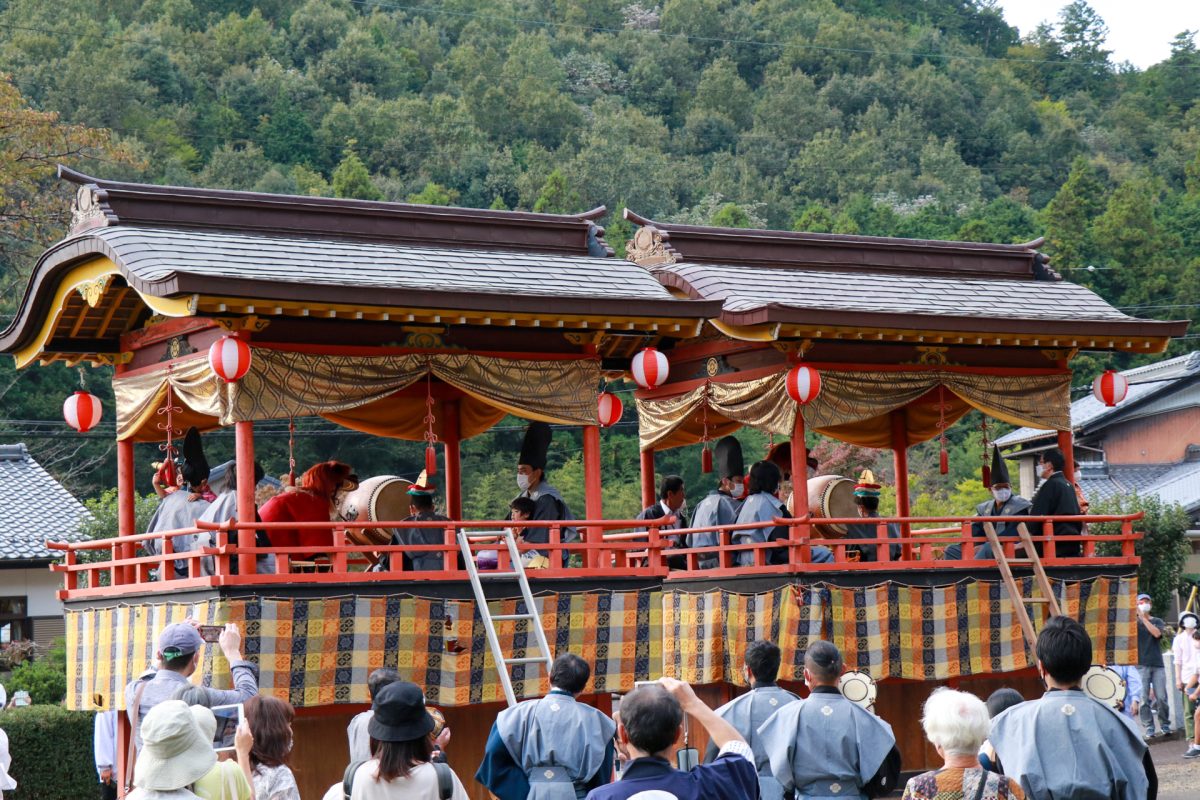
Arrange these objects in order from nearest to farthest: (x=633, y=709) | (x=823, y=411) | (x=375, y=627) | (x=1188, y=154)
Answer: (x=633, y=709) → (x=375, y=627) → (x=823, y=411) → (x=1188, y=154)

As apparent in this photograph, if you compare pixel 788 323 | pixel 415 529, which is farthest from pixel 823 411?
pixel 415 529

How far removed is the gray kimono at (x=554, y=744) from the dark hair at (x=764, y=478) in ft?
22.7

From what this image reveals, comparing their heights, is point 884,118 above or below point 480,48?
below

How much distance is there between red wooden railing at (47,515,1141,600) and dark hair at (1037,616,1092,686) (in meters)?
5.91

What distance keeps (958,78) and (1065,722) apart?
67.2 m

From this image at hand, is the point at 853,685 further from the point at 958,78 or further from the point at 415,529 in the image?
the point at 958,78

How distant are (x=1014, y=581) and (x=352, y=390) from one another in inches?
248

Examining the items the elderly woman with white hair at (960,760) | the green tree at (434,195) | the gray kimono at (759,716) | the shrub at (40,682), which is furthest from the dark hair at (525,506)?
the green tree at (434,195)

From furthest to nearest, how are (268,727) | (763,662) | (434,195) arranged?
(434,195) → (763,662) → (268,727)

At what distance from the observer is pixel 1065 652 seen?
538cm

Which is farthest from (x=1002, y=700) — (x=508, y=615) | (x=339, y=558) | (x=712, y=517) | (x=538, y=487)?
(x=712, y=517)

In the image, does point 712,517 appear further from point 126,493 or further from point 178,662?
point 178,662

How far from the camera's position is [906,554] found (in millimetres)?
15227

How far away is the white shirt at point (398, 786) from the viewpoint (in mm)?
5492
